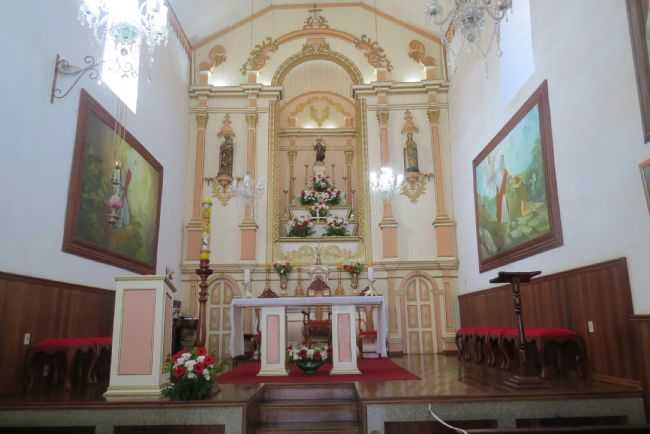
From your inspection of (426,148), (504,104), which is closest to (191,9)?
(426,148)

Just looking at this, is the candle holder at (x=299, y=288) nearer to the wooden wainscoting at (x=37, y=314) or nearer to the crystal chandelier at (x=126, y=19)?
the wooden wainscoting at (x=37, y=314)

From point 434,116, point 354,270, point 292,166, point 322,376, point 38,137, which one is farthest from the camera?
point 292,166

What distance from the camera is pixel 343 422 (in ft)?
16.3

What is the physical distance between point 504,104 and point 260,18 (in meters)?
7.18

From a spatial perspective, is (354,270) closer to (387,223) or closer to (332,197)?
(387,223)

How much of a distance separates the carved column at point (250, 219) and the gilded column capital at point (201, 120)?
106 cm

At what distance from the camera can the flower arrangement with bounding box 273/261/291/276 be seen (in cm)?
1100

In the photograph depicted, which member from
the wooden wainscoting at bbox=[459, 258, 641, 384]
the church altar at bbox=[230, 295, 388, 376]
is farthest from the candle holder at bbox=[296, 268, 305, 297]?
the wooden wainscoting at bbox=[459, 258, 641, 384]

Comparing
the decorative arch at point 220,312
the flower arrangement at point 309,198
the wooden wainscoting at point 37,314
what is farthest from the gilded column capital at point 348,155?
the wooden wainscoting at point 37,314

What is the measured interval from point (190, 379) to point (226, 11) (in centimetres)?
1005

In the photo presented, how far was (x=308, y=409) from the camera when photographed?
16.6 feet

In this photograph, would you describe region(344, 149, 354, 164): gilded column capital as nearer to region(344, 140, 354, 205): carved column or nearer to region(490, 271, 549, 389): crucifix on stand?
region(344, 140, 354, 205): carved column

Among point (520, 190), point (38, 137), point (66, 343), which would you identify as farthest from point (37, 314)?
point (520, 190)

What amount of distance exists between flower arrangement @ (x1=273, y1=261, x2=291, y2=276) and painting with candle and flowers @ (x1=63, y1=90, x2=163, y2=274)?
264 centimetres
